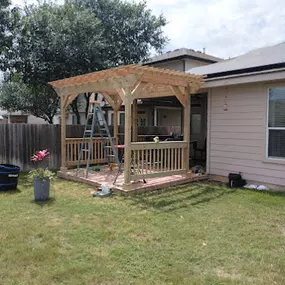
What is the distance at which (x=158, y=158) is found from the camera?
6586 millimetres

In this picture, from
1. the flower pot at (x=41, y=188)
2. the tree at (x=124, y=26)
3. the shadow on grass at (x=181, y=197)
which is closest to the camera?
the shadow on grass at (x=181, y=197)

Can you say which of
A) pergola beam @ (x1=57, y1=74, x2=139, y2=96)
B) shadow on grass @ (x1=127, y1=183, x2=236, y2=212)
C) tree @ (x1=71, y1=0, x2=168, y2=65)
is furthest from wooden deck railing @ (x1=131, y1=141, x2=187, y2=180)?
tree @ (x1=71, y1=0, x2=168, y2=65)

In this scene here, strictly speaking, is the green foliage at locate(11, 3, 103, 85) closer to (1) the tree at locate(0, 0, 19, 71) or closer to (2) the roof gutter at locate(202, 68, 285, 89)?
(1) the tree at locate(0, 0, 19, 71)

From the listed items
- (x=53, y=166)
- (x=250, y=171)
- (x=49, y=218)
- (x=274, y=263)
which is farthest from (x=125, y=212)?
(x=53, y=166)

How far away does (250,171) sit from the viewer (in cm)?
653

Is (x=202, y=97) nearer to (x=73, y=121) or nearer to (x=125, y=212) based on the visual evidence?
(x=125, y=212)

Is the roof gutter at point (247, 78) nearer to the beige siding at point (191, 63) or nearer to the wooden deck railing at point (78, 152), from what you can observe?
the wooden deck railing at point (78, 152)

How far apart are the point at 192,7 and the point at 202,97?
3.56 metres

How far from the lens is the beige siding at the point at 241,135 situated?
623 cm

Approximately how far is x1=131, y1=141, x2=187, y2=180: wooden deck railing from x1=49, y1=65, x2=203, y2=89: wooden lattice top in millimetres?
1419

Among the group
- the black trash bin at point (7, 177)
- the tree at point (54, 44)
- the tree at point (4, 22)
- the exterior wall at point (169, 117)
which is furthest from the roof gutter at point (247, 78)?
the exterior wall at point (169, 117)

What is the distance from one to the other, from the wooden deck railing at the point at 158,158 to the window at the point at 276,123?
6.55 ft

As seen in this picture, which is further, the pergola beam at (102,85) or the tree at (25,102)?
the tree at (25,102)

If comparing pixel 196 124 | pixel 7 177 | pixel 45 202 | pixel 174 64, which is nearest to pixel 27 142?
pixel 7 177
